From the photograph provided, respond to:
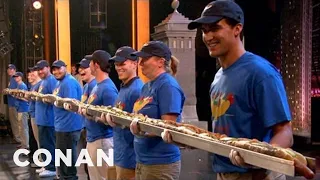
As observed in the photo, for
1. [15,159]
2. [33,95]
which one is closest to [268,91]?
[33,95]

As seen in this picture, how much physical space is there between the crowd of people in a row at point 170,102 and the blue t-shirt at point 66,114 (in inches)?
0.5

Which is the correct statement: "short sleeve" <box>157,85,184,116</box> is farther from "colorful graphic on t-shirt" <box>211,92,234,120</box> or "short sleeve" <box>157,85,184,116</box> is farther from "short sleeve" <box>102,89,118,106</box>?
"short sleeve" <box>102,89,118,106</box>

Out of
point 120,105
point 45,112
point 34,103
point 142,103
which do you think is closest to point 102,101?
point 120,105

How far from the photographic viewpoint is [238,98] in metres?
2.25

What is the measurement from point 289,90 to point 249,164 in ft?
29.0

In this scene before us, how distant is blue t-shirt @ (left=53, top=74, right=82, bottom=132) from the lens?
612 centimetres

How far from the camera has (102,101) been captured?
480 cm

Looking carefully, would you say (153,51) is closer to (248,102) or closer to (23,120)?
(248,102)

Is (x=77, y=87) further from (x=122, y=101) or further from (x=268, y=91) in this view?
(x=268, y=91)

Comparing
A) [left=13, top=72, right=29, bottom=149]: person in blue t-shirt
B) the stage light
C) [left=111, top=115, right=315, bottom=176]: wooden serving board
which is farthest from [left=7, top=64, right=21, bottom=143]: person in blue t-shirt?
[left=111, top=115, right=315, bottom=176]: wooden serving board

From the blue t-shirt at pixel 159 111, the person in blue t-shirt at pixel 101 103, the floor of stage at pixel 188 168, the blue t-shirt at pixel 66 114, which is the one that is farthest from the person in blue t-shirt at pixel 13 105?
the blue t-shirt at pixel 159 111

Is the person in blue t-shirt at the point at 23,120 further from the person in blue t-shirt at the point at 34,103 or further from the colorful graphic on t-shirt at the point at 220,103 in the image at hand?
the colorful graphic on t-shirt at the point at 220,103

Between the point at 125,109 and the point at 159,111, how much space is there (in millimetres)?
721

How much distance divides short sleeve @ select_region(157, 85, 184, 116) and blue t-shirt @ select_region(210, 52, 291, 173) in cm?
94
